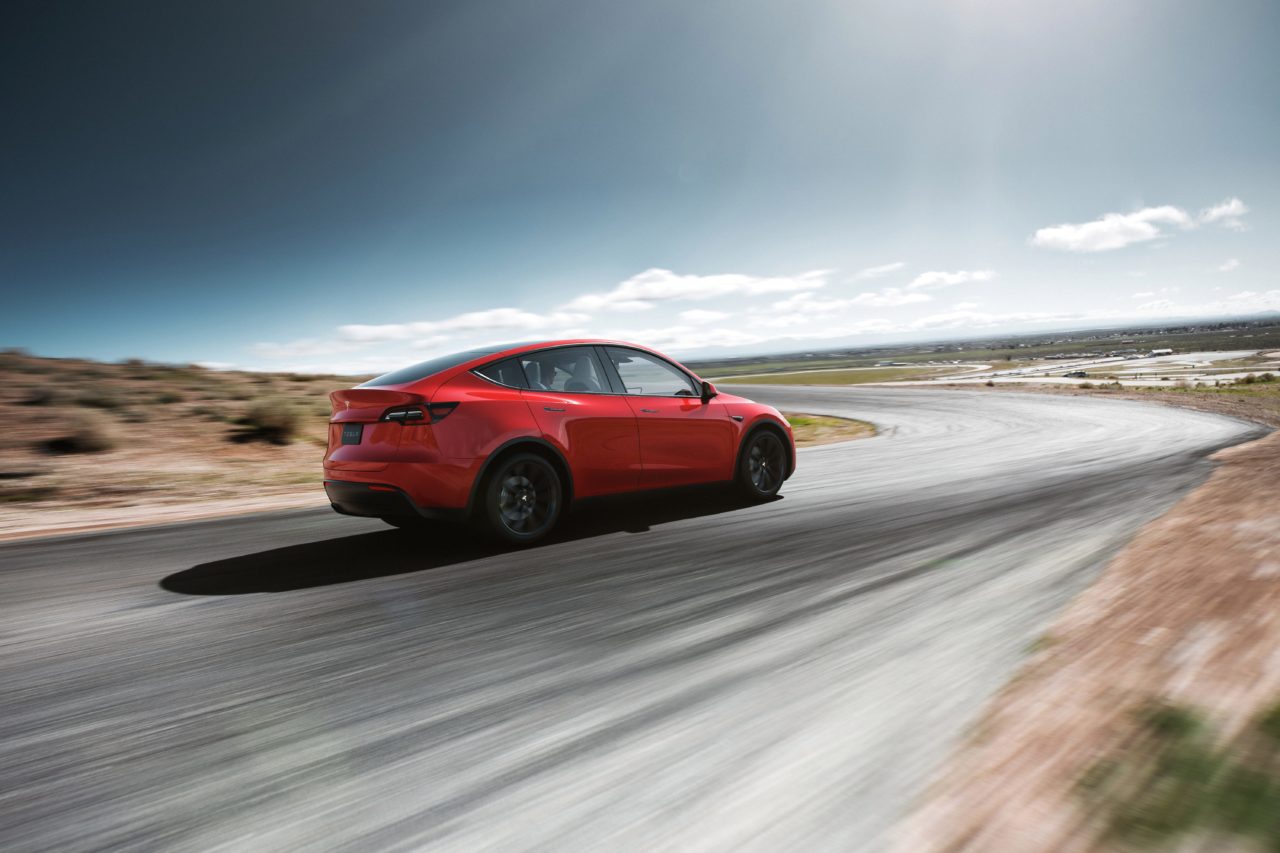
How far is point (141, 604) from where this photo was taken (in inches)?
161

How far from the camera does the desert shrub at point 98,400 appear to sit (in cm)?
1411

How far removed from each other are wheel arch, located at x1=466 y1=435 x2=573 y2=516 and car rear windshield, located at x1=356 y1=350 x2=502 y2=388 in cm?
73

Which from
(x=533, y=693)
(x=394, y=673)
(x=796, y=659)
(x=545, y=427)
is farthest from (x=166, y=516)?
(x=796, y=659)

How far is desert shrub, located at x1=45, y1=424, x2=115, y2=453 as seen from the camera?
1138 centimetres

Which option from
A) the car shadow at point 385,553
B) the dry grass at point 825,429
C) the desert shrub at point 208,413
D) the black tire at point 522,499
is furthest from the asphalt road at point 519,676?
the dry grass at point 825,429

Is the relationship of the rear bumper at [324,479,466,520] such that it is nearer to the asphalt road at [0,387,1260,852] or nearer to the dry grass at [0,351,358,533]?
the asphalt road at [0,387,1260,852]

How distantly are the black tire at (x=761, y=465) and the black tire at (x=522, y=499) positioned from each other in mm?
2106

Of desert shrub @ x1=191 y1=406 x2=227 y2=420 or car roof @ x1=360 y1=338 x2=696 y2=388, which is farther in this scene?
desert shrub @ x1=191 y1=406 x2=227 y2=420

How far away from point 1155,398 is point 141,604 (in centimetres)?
3049

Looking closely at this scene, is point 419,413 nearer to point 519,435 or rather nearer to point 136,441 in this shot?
point 519,435

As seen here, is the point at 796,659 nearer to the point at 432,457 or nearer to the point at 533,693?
the point at 533,693

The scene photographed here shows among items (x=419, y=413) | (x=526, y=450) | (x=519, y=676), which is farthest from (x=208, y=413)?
(x=519, y=676)

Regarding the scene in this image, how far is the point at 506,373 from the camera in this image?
18.4 ft

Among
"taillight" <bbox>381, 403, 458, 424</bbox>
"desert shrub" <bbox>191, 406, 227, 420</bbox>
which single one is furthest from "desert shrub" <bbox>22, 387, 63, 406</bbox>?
"taillight" <bbox>381, 403, 458, 424</bbox>
